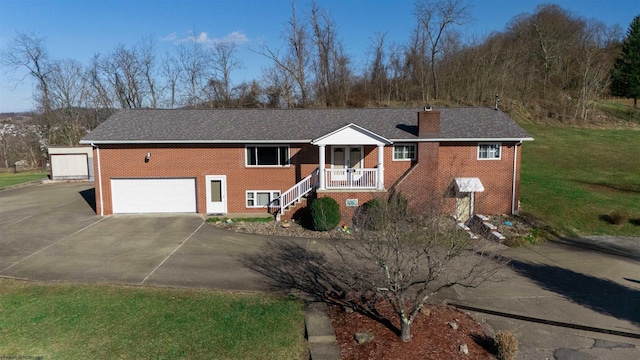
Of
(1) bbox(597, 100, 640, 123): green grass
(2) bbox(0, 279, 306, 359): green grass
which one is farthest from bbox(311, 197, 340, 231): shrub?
(1) bbox(597, 100, 640, 123): green grass

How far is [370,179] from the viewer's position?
1781 cm

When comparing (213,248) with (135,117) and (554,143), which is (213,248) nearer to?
(135,117)

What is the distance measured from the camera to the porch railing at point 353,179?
1756cm

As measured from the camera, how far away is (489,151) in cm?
1859

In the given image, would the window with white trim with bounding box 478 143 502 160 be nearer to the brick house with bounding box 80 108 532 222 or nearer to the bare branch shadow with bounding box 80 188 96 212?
the brick house with bounding box 80 108 532 222

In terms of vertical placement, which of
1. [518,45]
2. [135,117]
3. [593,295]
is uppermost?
[518,45]

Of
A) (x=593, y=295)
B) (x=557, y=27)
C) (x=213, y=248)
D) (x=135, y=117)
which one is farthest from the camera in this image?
(x=557, y=27)

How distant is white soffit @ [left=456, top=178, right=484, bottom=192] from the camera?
56.7ft

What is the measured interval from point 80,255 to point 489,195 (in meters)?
17.3

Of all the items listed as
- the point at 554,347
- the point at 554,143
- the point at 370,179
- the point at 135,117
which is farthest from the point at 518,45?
the point at 554,347

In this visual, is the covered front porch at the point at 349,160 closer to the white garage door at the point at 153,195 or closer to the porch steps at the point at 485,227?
the porch steps at the point at 485,227

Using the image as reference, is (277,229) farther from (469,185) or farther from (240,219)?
(469,185)

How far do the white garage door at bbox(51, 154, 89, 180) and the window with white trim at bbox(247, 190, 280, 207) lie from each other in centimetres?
1915

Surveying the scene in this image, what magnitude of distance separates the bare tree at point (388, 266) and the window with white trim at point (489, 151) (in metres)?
6.75
